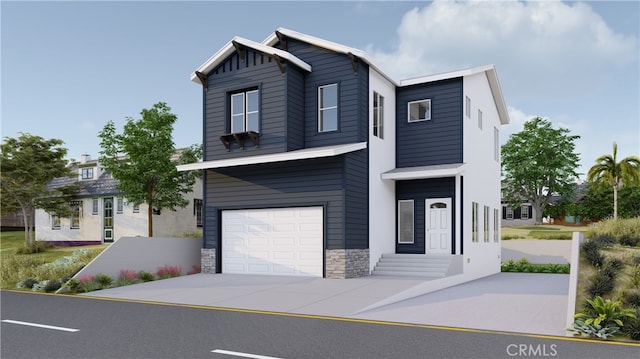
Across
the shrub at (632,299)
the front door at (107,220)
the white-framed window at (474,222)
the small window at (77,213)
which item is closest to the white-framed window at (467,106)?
the white-framed window at (474,222)

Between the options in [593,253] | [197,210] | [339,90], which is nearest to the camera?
Result: [593,253]

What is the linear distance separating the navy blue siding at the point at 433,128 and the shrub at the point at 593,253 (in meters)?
7.23

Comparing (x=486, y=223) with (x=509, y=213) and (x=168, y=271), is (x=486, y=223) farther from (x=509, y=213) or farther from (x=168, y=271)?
(x=509, y=213)

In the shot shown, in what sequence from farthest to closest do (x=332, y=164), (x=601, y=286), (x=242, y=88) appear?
(x=242, y=88)
(x=332, y=164)
(x=601, y=286)

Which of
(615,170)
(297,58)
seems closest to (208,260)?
(297,58)

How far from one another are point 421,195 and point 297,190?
15.7ft

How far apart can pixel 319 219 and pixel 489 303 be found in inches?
265

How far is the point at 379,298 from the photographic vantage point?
12.9 meters

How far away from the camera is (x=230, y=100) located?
65.9 ft

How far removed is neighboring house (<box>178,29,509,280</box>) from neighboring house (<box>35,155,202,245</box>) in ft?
44.0

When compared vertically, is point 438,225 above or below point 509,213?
above

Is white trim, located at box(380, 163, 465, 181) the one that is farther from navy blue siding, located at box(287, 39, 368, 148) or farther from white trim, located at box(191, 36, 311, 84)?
white trim, located at box(191, 36, 311, 84)

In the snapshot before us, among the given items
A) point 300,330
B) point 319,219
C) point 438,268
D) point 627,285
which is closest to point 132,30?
point 319,219

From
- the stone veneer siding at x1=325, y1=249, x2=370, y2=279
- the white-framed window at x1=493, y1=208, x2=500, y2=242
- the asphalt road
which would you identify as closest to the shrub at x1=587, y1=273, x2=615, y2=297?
the asphalt road
